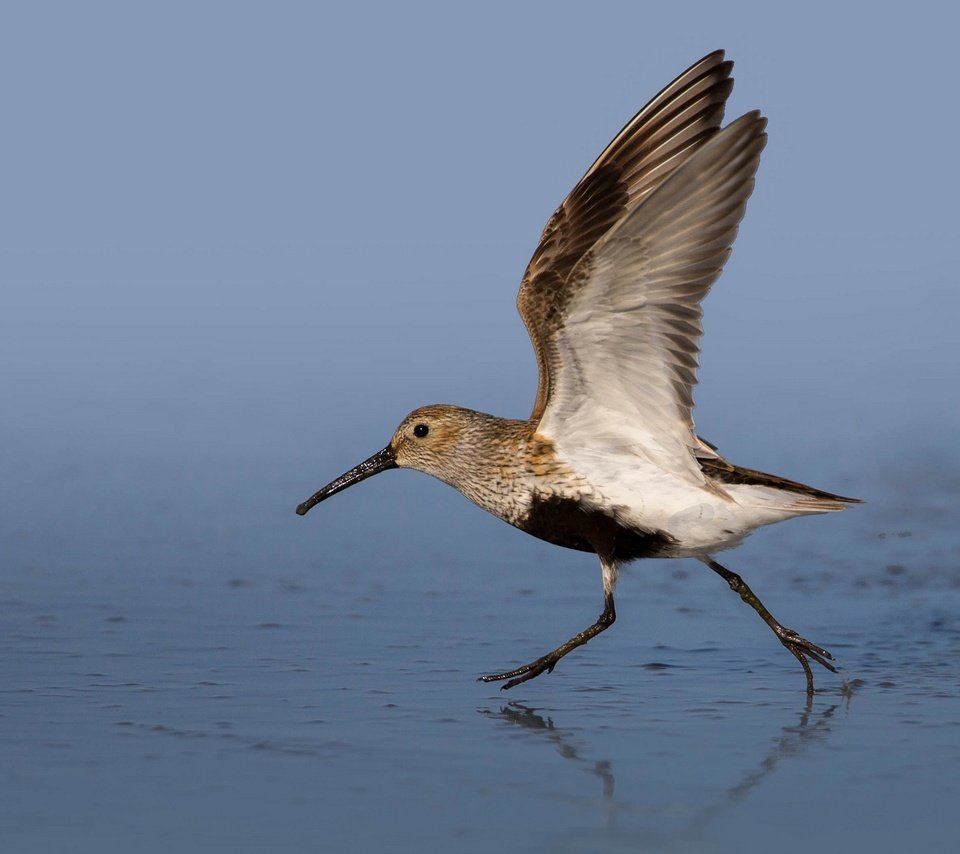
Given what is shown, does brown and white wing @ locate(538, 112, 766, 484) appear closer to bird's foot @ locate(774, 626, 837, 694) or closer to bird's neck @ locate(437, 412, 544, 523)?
bird's neck @ locate(437, 412, 544, 523)

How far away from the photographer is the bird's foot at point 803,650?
7055 mm

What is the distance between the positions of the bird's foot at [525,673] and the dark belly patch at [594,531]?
61 centimetres

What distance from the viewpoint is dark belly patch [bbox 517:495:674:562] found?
23.8ft

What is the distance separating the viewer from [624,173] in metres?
7.33

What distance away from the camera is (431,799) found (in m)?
5.20

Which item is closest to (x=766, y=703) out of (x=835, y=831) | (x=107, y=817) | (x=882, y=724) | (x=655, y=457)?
(x=882, y=724)

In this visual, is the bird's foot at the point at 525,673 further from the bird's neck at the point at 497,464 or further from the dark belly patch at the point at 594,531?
the bird's neck at the point at 497,464

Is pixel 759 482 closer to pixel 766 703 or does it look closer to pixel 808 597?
pixel 766 703

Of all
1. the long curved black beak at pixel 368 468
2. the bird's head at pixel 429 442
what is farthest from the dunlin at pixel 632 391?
the long curved black beak at pixel 368 468

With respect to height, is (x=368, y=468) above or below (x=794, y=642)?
above

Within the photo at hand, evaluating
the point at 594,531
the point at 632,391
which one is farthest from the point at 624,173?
the point at 594,531

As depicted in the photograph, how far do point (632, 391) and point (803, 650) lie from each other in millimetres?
1416

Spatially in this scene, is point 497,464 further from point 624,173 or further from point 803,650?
point 803,650

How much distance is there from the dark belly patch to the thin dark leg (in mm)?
238
